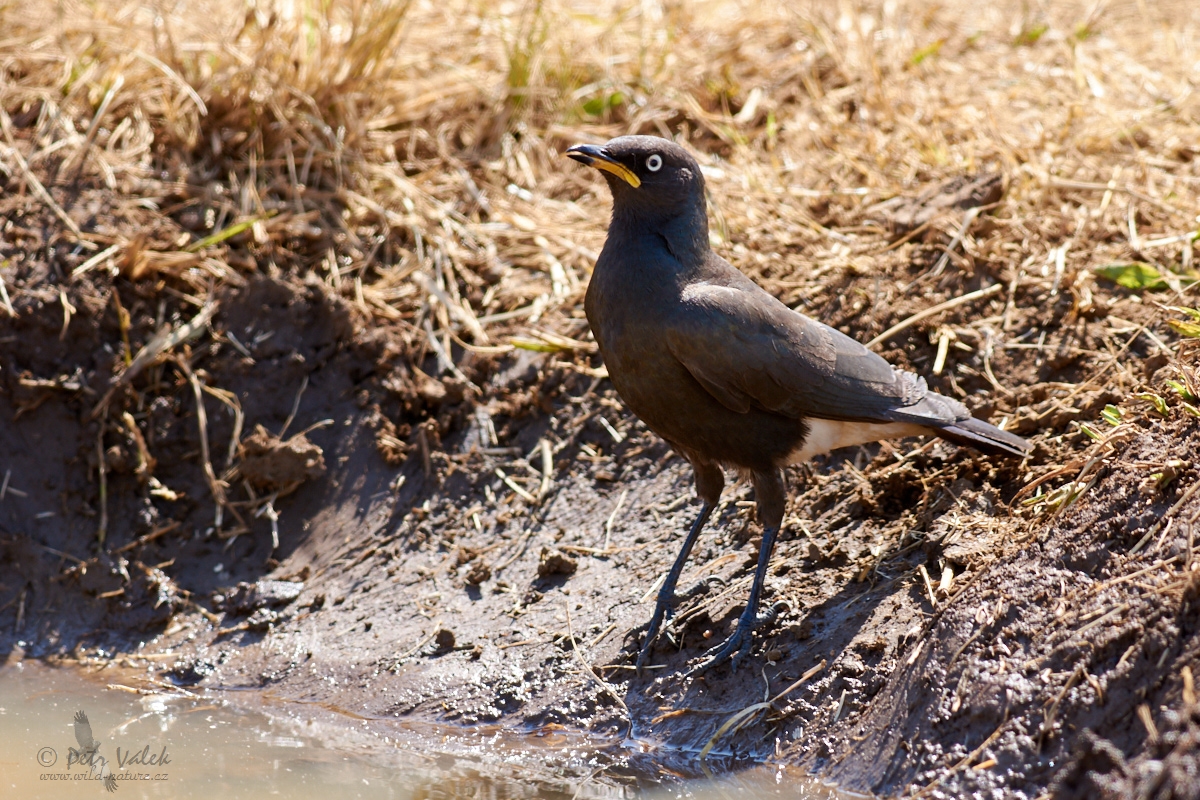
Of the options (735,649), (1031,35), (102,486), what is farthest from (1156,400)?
(1031,35)

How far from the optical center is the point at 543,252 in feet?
20.2

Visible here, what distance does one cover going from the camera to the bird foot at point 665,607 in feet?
14.1

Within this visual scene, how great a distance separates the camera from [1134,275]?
5.05m

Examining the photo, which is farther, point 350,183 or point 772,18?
point 772,18

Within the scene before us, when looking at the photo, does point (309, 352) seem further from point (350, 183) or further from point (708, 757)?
point (708, 757)

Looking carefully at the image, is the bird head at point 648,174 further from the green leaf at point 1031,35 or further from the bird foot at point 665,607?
the green leaf at point 1031,35

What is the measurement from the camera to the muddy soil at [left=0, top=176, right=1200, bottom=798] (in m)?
3.45

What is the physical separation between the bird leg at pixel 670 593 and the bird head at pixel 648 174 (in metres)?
1.20

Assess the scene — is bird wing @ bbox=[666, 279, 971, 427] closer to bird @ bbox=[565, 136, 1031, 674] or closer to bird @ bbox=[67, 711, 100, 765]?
bird @ bbox=[565, 136, 1031, 674]

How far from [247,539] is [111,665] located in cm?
82

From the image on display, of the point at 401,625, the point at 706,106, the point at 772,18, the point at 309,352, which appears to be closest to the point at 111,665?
the point at 401,625

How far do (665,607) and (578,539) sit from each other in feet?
2.46

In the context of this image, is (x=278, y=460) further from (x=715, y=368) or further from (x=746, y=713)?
(x=746, y=713)

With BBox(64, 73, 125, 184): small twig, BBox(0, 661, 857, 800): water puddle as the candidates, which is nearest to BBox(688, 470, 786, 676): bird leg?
BBox(0, 661, 857, 800): water puddle
